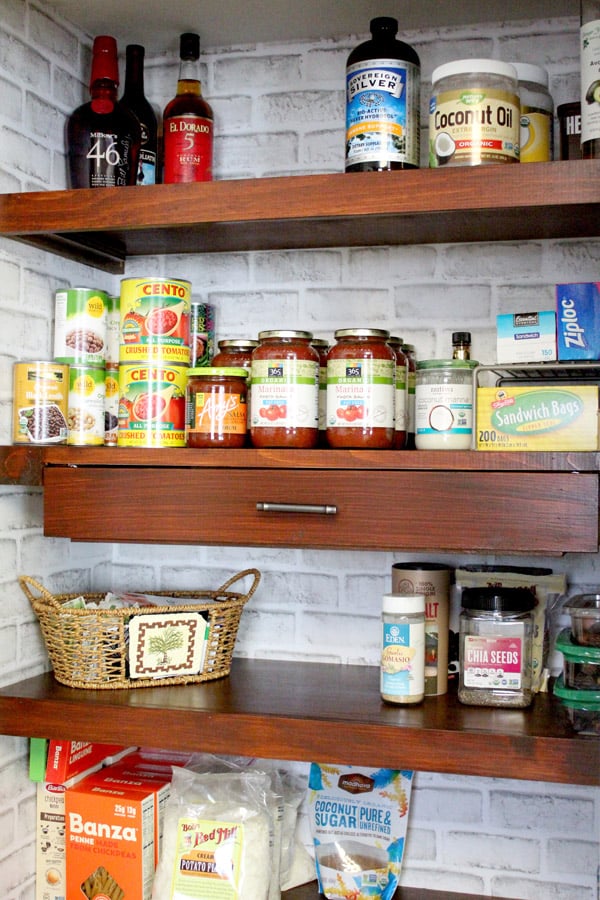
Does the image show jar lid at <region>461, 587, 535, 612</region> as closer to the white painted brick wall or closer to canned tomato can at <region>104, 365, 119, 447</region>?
the white painted brick wall

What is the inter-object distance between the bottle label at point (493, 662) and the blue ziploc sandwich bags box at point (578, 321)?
44cm

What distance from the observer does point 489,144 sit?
4.60 feet

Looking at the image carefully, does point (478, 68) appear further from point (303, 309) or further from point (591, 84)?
point (303, 309)

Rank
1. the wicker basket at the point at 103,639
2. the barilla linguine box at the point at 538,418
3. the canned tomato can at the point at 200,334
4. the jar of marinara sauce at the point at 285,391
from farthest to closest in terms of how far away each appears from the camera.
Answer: the canned tomato can at the point at 200,334 < the wicker basket at the point at 103,639 < the jar of marinara sauce at the point at 285,391 < the barilla linguine box at the point at 538,418

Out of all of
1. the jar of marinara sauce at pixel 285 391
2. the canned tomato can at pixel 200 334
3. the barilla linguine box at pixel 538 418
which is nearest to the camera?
the barilla linguine box at pixel 538 418

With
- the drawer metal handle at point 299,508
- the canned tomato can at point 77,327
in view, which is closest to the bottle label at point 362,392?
the drawer metal handle at point 299,508

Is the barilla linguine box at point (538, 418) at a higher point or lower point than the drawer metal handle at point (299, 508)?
higher

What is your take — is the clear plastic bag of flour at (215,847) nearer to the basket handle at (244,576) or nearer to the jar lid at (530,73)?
the basket handle at (244,576)

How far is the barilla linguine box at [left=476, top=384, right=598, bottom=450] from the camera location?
137 cm

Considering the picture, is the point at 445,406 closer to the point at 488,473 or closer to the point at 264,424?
the point at 488,473

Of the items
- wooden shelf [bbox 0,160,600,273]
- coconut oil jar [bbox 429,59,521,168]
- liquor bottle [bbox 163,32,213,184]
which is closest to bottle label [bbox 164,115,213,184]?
liquor bottle [bbox 163,32,213,184]

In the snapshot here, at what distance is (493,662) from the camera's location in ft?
4.92

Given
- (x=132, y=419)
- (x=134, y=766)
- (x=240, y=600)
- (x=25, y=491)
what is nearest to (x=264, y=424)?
(x=132, y=419)

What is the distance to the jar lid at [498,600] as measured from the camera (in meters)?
1.49
